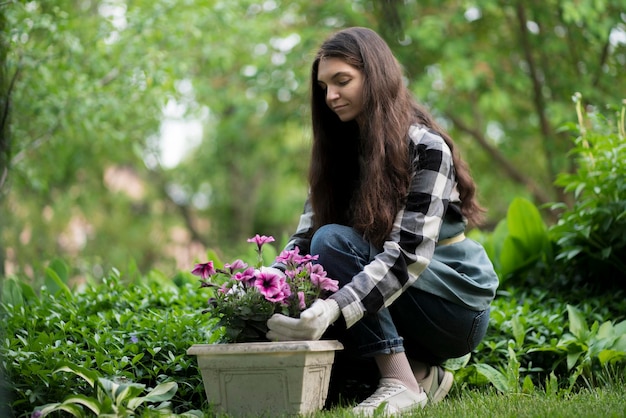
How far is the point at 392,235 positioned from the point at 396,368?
16.8 inches

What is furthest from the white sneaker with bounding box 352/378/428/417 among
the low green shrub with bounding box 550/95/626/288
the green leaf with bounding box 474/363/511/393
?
the low green shrub with bounding box 550/95/626/288

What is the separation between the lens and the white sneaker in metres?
2.28

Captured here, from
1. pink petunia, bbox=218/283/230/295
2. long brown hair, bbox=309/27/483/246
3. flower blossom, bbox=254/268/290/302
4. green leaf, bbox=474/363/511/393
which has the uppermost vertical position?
long brown hair, bbox=309/27/483/246

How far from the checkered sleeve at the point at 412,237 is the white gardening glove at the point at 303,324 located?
8cm

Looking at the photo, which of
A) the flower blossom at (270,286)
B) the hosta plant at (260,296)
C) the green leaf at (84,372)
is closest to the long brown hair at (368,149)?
the hosta plant at (260,296)

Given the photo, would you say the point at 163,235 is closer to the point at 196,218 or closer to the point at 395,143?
the point at 196,218

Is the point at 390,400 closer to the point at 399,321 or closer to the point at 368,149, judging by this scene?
the point at 399,321

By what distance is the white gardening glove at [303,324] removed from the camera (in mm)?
2152

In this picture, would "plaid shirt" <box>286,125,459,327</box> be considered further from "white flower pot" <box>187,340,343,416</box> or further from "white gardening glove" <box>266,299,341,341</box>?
"white flower pot" <box>187,340,343,416</box>

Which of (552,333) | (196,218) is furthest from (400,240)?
(196,218)

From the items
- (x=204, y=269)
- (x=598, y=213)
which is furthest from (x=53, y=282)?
(x=598, y=213)

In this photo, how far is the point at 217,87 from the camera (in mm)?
10211

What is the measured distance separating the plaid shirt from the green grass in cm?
34

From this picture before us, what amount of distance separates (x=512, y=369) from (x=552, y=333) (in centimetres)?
47
